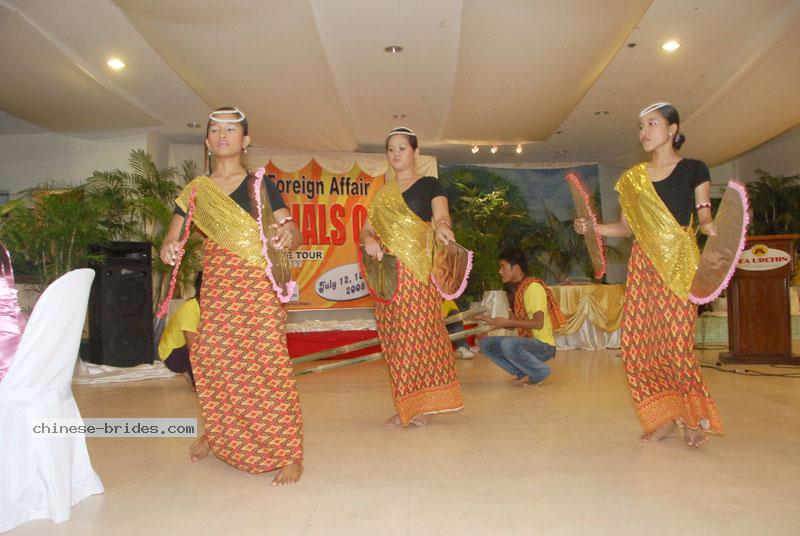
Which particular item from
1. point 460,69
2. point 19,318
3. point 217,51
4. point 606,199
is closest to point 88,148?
point 217,51

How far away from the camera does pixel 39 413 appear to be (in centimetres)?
206

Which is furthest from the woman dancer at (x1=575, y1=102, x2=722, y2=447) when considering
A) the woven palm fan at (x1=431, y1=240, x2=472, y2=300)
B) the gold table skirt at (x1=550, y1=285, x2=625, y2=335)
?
the gold table skirt at (x1=550, y1=285, x2=625, y2=335)

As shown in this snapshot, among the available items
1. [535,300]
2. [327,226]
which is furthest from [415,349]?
[327,226]

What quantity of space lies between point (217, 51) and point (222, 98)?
4.53ft

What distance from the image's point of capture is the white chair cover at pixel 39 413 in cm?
200

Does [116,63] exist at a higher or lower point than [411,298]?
higher

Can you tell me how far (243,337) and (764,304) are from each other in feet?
17.2

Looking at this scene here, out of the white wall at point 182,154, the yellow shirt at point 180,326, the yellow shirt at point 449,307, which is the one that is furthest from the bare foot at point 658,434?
the white wall at point 182,154

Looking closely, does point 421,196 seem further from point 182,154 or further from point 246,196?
point 182,154

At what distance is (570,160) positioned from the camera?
38.7 ft

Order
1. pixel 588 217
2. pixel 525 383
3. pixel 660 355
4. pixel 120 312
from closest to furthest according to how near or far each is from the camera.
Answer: pixel 660 355, pixel 588 217, pixel 525 383, pixel 120 312

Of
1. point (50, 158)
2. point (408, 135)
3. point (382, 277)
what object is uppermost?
point (50, 158)

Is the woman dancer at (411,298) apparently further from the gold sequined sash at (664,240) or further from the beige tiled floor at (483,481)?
the gold sequined sash at (664,240)

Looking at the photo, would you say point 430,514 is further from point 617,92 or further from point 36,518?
point 617,92
